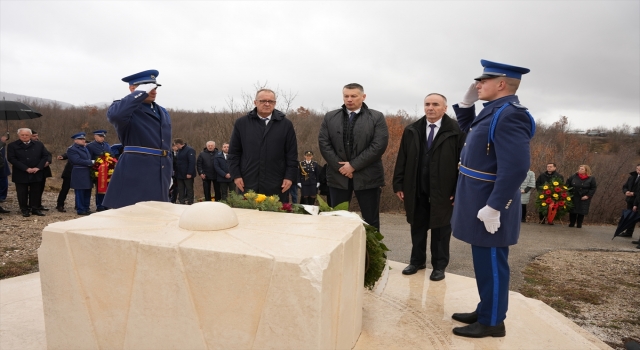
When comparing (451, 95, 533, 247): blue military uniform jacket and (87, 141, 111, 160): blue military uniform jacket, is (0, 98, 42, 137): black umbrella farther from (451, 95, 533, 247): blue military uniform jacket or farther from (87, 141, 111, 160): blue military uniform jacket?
(451, 95, 533, 247): blue military uniform jacket

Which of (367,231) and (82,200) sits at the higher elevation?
(367,231)

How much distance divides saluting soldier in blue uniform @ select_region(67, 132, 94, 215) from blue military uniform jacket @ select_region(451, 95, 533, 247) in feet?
28.3

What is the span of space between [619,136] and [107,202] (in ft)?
146

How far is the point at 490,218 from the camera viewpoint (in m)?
2.88

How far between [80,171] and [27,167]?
963mm

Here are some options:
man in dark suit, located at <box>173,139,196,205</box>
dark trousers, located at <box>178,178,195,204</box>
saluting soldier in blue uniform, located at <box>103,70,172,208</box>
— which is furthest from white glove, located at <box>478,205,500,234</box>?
dark trousers, located at <box>178,178,195,204</box>

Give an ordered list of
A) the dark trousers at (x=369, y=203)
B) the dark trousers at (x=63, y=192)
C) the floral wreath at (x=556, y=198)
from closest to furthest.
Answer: the dark trousers at (x=369, y=203) → the dark trousers at (x=63, y=192) → the floral wreath at (x=556, y=198)

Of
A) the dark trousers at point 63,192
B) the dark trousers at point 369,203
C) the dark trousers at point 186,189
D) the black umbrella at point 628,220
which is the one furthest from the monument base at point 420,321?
the dark trousers at point 186,189

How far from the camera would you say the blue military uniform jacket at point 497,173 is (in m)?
2.79

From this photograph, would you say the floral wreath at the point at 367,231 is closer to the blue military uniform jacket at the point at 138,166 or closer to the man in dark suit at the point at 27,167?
the blue military uniform jacket at the point at 138,166

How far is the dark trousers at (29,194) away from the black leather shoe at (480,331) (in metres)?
9.12

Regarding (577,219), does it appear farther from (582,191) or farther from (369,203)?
(369,203)

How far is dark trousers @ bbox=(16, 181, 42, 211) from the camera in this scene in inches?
344

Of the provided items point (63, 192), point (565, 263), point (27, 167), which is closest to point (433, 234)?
point (565, 263)
